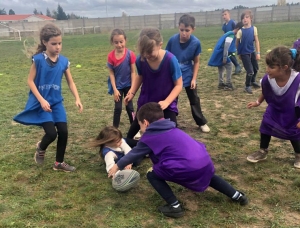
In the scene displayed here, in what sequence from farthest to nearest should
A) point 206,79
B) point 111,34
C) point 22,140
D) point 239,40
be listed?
point 206,79 → point 239,40 → point 22,140 → point 111,34

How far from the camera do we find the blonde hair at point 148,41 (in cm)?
333

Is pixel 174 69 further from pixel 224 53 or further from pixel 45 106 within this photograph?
pixel 224 53

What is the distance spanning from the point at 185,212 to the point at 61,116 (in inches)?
72.7

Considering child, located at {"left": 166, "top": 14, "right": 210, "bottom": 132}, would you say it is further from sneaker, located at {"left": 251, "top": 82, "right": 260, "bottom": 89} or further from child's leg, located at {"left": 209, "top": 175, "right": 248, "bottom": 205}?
sneaker, located at {"left": 251, "top": 82, "right": 260, "bottom": 89}

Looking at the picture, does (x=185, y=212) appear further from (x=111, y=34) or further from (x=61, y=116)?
(x=111, y=34)

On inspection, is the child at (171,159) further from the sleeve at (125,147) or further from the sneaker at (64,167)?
the sneaker at (64,167)

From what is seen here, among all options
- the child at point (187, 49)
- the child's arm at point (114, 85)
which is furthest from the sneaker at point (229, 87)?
the child's arm at point (114, 85)

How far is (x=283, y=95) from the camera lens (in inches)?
144

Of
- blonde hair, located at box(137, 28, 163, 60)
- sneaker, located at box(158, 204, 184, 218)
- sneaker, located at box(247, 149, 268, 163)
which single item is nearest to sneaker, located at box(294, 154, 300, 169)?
sneaker, located at box(247, 149, 268, 163)

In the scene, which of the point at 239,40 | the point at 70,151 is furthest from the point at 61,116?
the point at 239,40

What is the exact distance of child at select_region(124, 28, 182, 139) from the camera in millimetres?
3467

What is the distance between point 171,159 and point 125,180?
691 mm

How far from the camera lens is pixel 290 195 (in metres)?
3.24

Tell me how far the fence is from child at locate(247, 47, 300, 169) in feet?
140
